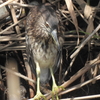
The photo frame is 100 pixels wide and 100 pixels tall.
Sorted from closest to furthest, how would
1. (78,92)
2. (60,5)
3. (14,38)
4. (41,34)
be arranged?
1. (41,34)
2. (14,38)
3. (60,5)
4. (78,92)

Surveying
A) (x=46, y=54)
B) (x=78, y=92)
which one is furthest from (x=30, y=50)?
(x=78, y=92)

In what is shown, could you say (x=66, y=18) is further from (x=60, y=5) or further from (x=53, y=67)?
(x=53, y=67)

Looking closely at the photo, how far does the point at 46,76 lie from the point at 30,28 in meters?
0.64

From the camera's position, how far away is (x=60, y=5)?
356 centimetres

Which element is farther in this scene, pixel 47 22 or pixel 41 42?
pixel 41 42

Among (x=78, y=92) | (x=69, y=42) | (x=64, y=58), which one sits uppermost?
(x=69, y=42)

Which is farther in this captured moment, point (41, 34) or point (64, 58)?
point (64, 58)

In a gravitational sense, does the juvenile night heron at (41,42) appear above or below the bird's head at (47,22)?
below

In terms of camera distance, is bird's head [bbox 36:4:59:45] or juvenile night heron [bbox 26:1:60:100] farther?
juvenile night heron [bbox 26:1:60:100]

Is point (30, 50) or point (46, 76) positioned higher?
point (30, 50)

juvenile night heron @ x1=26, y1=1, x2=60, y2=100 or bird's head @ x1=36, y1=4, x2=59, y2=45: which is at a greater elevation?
bird's head @ x1=36, y1=4, x2=59, y2=45

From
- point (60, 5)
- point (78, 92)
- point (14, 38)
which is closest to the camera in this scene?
point (14, 38)

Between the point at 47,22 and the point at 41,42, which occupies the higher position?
the point at 47,22

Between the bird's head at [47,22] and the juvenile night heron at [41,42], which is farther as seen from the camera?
the juvenile night heron at [41,42]
